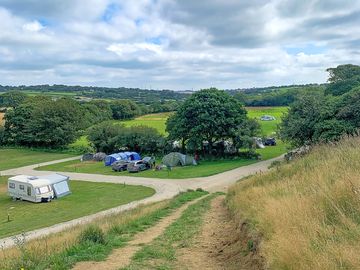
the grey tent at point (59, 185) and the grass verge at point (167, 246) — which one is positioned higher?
the grass verge at point (167, 246)

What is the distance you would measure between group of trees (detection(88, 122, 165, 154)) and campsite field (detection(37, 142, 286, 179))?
4713mm

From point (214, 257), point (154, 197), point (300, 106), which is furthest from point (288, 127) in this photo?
point (214, 257)

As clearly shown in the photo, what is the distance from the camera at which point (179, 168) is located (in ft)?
159

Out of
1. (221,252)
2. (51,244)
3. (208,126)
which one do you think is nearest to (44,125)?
(208,126)

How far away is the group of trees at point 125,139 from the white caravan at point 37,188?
23912 mm

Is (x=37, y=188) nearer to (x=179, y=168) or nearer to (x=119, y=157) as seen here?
(x=179, y=168)

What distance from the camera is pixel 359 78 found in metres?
92.1

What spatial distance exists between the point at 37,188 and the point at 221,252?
28.0m

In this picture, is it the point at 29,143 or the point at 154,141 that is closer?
the point at 154,141

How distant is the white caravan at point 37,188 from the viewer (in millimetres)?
33719

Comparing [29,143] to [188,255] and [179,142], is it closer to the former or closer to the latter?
[179,142]

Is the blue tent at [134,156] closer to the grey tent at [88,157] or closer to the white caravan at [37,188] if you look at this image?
the grey tent at [88,157]

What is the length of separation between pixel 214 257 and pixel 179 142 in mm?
50955

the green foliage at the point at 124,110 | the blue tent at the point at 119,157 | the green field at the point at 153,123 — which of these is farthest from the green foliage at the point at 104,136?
the green foliage at the point at 124,110
